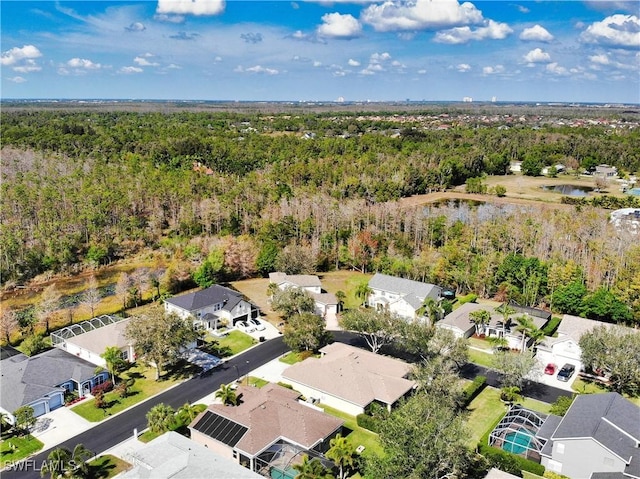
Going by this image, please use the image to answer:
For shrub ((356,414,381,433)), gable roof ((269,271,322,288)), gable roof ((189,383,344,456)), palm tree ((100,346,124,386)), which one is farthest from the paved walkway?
gable roof ((269,271,322,288))

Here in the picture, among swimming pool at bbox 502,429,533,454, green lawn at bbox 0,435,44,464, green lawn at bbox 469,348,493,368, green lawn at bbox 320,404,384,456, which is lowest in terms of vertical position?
green lawn at bbox 469,348,493,368

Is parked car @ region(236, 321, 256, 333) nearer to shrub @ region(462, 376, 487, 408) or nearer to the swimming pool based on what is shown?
shrub @ region(462, 376, 487, 408)

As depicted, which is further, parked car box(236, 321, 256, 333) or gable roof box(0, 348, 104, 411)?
parked car box(236, 321, 256, 333)

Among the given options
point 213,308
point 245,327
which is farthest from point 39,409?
point 245,327

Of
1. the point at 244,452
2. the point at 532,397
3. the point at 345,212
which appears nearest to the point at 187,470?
the point at 244,452

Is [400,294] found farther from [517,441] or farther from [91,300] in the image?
[91,300]

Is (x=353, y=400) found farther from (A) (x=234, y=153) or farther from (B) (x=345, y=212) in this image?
(A) (x=234, y=153)
